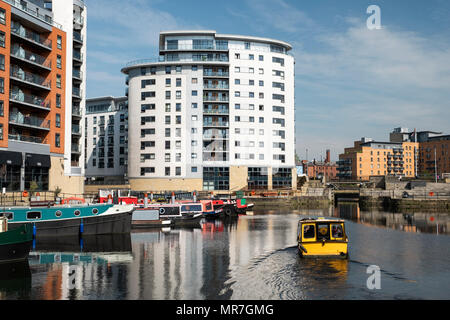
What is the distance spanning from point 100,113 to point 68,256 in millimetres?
100034

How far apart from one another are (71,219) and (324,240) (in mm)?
23958

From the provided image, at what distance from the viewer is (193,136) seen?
98.0m

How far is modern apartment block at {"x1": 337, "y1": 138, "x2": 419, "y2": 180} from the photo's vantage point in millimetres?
177750

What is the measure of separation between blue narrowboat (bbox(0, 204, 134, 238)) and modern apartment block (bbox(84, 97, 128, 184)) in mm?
76394

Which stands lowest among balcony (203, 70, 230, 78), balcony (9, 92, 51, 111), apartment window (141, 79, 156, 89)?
balcony (9, 92, 51, 111)

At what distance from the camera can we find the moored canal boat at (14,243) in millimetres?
25875

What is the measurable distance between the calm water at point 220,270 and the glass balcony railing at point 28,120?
1098 inches

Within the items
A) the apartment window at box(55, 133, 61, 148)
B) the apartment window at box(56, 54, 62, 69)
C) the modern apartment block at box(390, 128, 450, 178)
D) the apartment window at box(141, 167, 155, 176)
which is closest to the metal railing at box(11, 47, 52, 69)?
the apartment window at box(56, 54, 62, 69)

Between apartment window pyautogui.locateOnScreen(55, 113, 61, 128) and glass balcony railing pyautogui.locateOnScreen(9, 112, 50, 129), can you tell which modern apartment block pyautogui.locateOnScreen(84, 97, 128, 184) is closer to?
apartment window pyautogui.locateOnScreen(55, 113, 61, 128)

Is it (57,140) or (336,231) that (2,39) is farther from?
(336,231)

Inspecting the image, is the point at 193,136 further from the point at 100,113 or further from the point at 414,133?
the point at 414,133

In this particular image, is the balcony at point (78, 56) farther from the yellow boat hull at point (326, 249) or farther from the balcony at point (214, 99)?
the yellow boat hull at point (326, 249)

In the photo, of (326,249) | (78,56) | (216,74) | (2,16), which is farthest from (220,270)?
(216,74)
